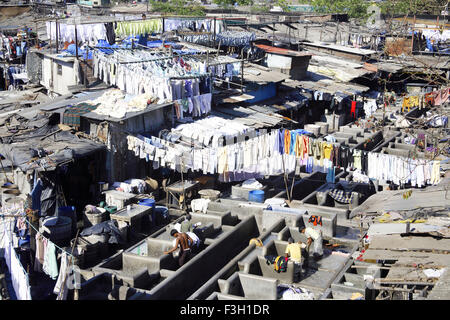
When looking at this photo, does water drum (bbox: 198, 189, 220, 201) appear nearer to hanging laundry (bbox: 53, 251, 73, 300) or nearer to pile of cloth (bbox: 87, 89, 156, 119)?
pile of cloth (bbox: 87, 89, 156, 119)

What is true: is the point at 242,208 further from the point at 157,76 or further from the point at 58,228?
the point at 157,76

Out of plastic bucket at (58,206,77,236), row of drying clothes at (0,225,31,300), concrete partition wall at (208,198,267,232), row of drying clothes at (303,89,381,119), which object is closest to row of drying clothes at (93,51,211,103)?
concrete partition wall at (208,198,267,232)

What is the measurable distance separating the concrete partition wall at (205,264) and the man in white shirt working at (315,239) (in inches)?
82.3

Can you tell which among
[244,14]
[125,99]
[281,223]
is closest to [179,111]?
[125,99]

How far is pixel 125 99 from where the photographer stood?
21.4 meters

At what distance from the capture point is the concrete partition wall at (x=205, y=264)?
13.8 metres

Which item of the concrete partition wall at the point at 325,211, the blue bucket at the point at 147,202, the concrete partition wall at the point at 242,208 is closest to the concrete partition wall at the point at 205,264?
the concrete partition wall at the point at 242,208

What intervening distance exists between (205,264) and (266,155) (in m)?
5.50

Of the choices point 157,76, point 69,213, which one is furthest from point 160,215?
point 157,76

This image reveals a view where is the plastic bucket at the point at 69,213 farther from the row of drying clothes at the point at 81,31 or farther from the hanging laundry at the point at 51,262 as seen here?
the row of drying clothes at the point at 81,31

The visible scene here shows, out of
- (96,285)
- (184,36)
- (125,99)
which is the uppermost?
(184,36)

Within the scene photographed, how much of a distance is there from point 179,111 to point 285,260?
9106 mm

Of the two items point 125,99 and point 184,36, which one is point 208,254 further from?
point 184,36

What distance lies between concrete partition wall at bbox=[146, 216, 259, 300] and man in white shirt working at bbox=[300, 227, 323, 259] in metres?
2.09
